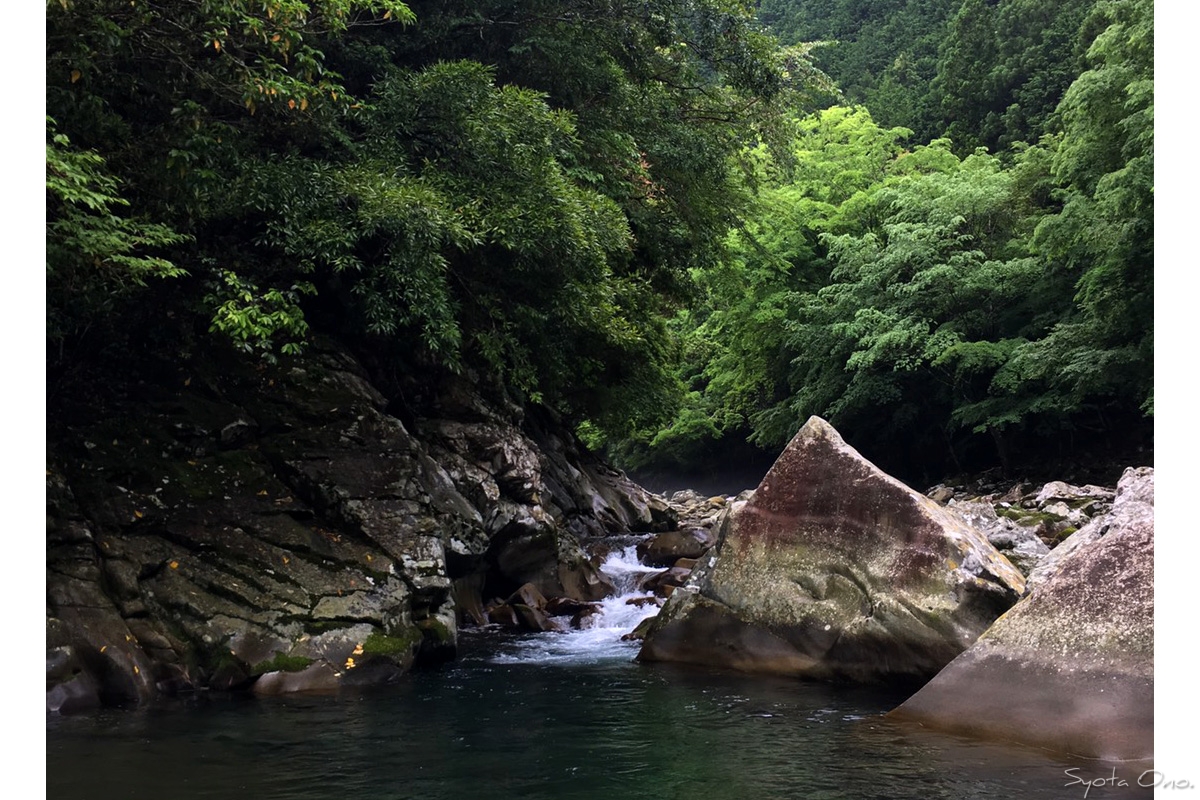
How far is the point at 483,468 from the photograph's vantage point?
13.8 meters

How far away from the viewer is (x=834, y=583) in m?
9.48

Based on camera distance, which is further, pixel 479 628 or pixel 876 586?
pixel 479 628

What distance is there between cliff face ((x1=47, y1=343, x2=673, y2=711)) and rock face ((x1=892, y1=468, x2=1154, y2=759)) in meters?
5.08

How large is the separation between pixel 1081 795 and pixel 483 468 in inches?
355

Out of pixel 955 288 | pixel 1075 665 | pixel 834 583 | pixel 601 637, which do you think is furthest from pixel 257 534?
pixel 955 288

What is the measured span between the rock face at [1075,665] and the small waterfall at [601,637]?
3.96 metres

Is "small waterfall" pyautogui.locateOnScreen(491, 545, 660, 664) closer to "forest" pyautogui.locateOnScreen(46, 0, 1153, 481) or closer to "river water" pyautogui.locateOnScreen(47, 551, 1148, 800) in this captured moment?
"river water" pyautogui.locateOnScreen(47, 551, 1148, 800)

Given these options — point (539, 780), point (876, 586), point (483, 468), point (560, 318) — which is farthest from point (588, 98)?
point (539, 780)

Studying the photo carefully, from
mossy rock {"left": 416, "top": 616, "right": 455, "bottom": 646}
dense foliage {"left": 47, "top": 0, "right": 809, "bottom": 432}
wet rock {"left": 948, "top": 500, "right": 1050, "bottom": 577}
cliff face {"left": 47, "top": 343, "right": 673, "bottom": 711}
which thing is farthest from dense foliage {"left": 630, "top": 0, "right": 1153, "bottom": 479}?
mossy rock {"left": 416, "top": 616, "right": 455, "bottom": 646}

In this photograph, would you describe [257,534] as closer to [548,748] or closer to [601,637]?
[601,637]

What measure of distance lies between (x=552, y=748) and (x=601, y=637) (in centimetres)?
472

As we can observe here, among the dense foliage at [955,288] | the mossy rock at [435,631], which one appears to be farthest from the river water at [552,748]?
the dense foliage at [955,288]

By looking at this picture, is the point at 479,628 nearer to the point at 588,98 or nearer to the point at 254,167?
the point at 254,167

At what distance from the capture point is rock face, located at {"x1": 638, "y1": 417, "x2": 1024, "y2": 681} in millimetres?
8859
